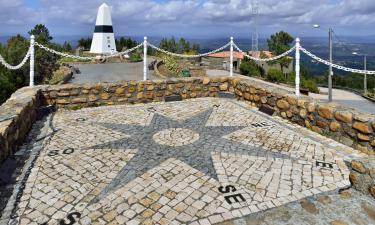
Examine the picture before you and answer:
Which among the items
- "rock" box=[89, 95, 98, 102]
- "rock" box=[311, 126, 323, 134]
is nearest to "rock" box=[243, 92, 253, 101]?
"rock" box=[311, 126, 323, 134]

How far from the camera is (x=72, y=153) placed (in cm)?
594

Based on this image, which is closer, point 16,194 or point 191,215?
point 191,215

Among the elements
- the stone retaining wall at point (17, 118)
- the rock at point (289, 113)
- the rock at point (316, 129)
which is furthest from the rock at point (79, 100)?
the rock at point (316, 129)

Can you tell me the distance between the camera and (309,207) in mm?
4270

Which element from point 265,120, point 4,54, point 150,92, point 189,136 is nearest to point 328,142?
point 265,120

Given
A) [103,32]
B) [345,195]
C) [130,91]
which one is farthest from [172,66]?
[345,195]

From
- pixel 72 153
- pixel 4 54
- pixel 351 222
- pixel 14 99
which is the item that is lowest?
pixel 351 222

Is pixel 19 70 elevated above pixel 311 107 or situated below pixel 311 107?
above

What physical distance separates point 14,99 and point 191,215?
17.9 ft

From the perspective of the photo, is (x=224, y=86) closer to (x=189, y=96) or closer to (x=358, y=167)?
(x=189, y=96)

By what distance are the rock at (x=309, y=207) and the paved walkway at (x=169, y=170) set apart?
0.13 m

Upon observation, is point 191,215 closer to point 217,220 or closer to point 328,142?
point 217,220

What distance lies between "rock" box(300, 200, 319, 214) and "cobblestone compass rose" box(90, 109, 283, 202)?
1342 millimetres

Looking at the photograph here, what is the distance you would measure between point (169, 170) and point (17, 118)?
3.11 meters
